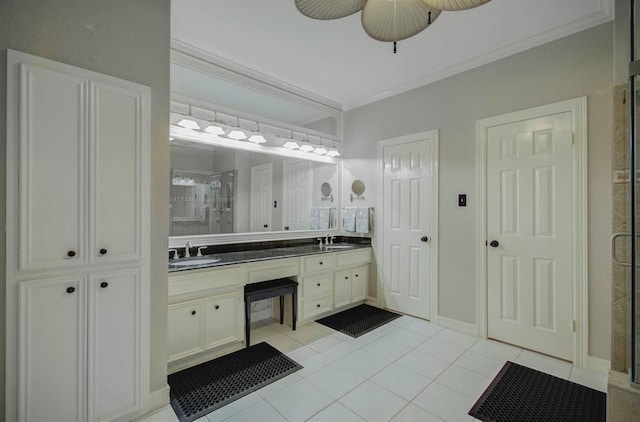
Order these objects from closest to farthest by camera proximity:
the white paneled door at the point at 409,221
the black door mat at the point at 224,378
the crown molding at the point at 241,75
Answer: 1. the black door mat at the point at 224,378
2. the crown molding at the point at 241,75
3. the white paneled door at the point at 409,221

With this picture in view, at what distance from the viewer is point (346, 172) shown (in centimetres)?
411

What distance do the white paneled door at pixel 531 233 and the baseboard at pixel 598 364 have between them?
0.12 metres

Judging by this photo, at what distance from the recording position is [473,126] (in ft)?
9.50

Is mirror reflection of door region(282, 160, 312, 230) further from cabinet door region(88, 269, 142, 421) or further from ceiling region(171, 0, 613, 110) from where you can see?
cabinet door region(88, 269, 142, 421)

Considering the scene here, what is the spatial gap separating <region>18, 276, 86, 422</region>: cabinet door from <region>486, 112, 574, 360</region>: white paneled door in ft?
10.6

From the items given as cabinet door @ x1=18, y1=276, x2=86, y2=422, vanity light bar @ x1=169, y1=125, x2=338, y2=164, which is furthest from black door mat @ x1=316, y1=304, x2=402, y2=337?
cabinet door @ x1=18, y1=276, x2=86, y2=422

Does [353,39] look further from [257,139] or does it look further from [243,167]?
[243,167]

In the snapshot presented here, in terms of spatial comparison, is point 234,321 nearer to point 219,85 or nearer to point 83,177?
point 83,177

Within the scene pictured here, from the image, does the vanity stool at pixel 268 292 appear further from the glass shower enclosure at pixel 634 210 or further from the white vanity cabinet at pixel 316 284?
the glass shower enclosure at pixel 634 210

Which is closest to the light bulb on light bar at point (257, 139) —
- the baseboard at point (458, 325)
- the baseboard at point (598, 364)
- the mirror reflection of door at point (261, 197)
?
the mirror reflection of door at point (261, 197)

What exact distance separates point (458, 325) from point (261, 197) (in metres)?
2.57

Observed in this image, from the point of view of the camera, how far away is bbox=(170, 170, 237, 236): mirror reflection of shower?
8.79 feet

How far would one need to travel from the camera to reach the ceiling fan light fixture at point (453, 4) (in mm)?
1386

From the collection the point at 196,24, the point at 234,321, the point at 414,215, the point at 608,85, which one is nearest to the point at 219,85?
the point at 196,24
